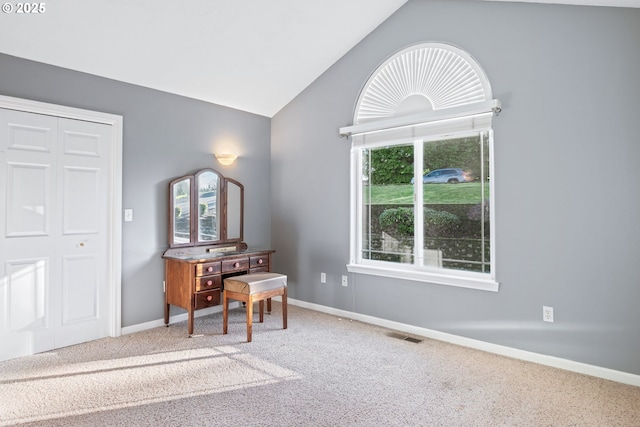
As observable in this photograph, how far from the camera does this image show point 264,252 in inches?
163

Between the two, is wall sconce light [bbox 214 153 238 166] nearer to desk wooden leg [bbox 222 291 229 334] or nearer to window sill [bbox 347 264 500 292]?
desk wooden leg [bbox 222 291 229 334]

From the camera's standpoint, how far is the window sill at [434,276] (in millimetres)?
3150

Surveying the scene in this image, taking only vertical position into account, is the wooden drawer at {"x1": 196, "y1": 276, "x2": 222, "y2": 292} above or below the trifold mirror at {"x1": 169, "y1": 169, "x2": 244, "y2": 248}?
below

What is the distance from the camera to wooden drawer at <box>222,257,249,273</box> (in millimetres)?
3736

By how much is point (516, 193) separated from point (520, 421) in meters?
1.68

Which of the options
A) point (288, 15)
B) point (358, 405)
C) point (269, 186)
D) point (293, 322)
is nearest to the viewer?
point (358, 405)

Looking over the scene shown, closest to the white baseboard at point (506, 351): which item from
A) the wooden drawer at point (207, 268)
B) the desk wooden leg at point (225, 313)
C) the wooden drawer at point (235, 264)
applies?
the wooden drawer at point (235, 264)

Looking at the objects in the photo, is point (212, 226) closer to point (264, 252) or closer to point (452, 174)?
point (264, 252)

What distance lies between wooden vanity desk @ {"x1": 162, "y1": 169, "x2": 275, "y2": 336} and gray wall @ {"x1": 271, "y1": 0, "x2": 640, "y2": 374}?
1603mm

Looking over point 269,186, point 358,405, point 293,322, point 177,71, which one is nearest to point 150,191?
point 177,71

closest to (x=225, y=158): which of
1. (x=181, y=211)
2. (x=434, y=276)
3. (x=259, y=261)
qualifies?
(x=181, y=211)

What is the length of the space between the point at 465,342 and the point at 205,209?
289 centimetres

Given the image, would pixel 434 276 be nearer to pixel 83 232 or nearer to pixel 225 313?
pixel 225 313

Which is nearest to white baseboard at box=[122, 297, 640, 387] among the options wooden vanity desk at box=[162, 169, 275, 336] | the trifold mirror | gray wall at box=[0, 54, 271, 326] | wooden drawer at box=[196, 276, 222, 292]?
gray wall at box=[0, 54, 271, 326]
